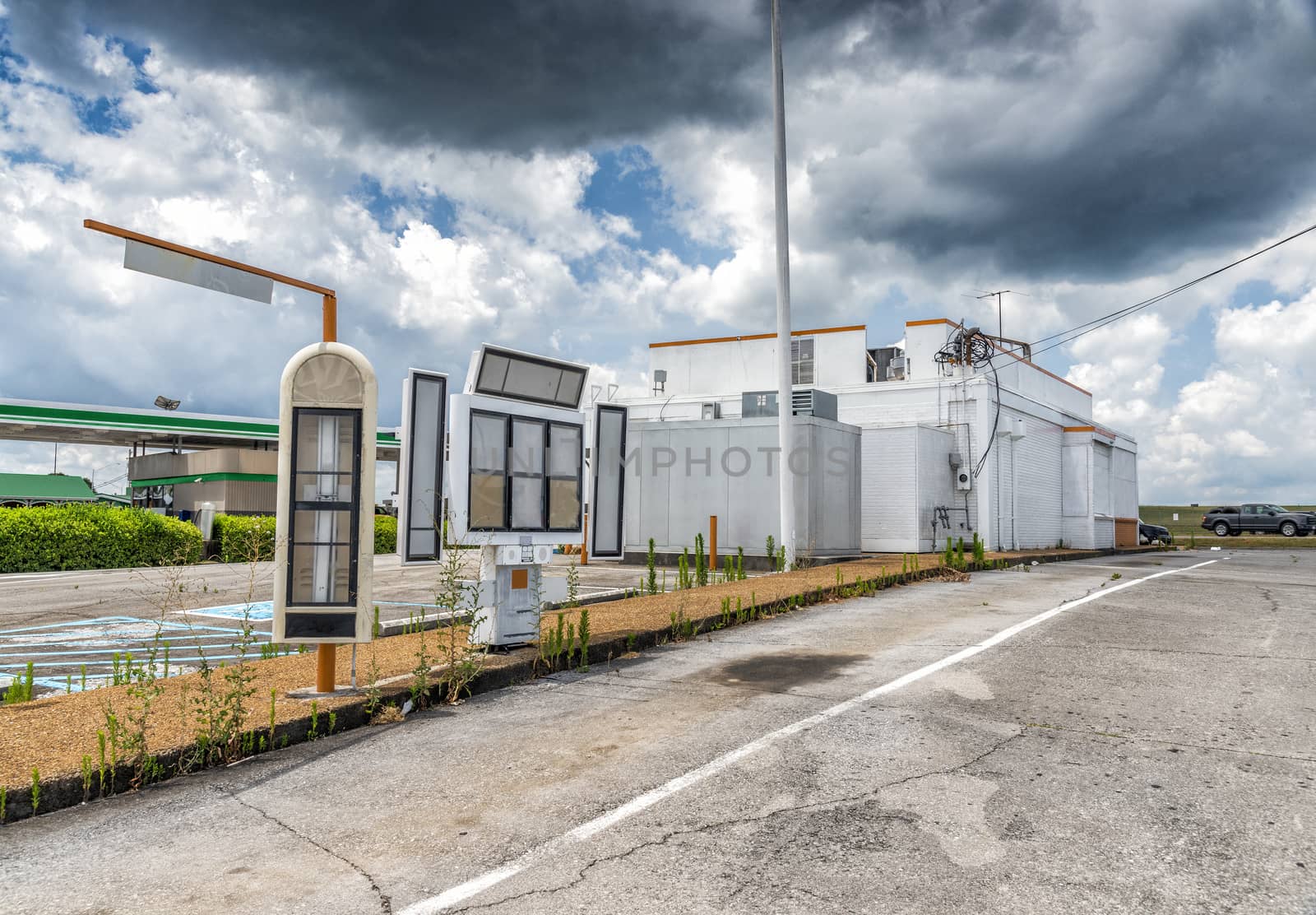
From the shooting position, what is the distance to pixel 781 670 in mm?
7375

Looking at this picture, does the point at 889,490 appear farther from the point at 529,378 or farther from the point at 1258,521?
the point at 1258,521

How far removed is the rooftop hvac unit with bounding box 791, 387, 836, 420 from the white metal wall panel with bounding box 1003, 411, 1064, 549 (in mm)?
6512

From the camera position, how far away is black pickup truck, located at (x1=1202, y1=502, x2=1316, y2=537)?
148 ft

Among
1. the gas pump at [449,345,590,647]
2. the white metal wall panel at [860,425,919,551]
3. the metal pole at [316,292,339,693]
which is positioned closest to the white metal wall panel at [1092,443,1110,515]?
the white metal wall panel at [860,425,919,551]

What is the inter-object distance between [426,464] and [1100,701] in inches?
213

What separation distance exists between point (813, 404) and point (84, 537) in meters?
17.9

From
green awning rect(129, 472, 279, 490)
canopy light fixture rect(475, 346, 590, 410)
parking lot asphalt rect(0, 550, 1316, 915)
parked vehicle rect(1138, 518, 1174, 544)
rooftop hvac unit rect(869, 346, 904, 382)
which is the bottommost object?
parking lot asphalt rect(0, 550, 1316, 915)

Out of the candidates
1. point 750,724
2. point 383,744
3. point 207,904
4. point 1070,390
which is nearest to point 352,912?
point 207,904

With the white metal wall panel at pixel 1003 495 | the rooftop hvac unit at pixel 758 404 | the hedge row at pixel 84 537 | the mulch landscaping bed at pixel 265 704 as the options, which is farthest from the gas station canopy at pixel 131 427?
the mulch landscaping bed at pixel 265 704

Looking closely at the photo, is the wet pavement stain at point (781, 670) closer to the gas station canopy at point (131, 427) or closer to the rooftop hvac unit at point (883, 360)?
the rooftop hvac unit at point (883, 360)

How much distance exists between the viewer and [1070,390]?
36719 millimetres

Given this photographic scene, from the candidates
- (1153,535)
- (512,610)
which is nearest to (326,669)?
(512,610)

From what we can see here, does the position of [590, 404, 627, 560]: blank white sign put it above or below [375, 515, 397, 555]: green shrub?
above

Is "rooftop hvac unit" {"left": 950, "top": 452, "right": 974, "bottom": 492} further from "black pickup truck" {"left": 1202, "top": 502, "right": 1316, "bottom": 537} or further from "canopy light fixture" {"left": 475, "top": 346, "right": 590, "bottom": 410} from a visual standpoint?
"black pickup truck" {"left": 1202, "top": 502, "right": 1316, "bottom": 537}
